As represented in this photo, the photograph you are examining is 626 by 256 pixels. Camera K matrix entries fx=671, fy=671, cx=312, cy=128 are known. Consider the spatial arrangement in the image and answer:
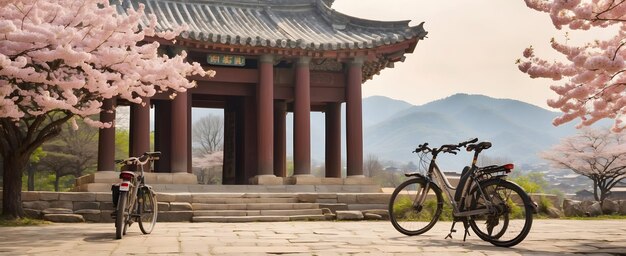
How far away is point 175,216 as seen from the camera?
13.2 metres

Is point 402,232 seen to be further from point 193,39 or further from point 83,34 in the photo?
point 193,39

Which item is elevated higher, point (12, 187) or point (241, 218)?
point (12, 187)

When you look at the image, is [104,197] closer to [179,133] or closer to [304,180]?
[179,133]

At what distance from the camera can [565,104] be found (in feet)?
36.8

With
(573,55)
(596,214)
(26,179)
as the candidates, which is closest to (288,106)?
(596,214)

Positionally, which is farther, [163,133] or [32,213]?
[163,133]

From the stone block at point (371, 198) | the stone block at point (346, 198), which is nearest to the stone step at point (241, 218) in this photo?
the stone block at point (346, 198)

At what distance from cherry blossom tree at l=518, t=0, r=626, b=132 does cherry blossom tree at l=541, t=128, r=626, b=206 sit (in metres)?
24.0

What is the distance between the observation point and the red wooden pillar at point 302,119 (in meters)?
18.2

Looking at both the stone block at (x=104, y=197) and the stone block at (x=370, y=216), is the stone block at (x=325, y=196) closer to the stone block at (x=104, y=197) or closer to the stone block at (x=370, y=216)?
the stone block at (x=370, y=216)

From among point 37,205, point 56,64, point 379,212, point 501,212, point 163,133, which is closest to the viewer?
point 501,212

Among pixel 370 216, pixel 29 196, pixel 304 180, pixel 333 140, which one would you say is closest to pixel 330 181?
pixel 304 180

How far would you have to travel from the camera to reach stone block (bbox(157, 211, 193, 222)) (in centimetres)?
1309

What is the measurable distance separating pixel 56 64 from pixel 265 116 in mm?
7596
